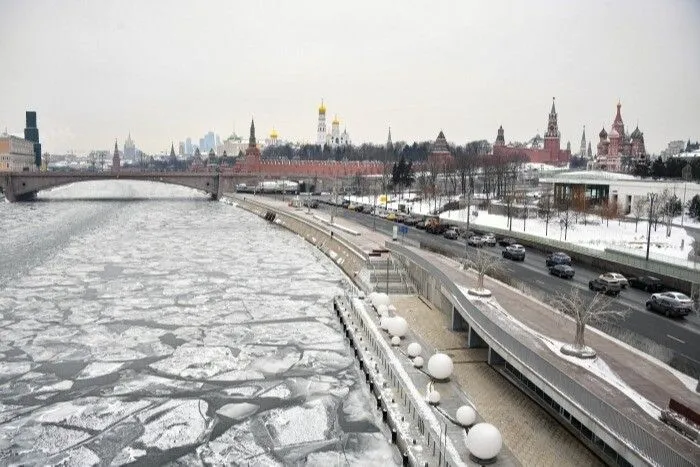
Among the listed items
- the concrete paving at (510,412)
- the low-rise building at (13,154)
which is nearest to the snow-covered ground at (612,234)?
the concrete paving at (510,412)

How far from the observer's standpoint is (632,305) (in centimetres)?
1795

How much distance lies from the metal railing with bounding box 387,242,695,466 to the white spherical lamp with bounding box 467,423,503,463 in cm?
128

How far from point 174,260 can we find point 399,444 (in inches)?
868

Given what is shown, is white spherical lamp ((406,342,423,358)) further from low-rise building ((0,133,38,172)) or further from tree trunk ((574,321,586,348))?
low-rise building ((0,133,38,172))

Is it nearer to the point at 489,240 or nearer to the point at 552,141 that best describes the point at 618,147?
the point at 552,141

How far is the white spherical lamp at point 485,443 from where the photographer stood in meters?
9.01

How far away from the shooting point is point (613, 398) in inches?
364

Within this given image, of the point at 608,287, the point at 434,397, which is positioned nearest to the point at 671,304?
the point at 608,287

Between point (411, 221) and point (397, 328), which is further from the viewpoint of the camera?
point (411, 221)

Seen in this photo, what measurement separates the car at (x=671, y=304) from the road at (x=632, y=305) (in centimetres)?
18

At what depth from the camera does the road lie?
14.1 metres

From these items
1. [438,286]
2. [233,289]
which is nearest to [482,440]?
[438,286]

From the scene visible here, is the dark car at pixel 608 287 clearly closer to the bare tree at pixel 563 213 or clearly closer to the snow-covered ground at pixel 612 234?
the snow-covered ground at pixel 612 234

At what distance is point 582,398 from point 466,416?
2.01 meters
